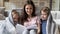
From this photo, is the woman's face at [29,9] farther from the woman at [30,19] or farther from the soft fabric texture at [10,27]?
the soft fabric texture at [10,27]

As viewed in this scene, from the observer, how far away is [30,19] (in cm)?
155

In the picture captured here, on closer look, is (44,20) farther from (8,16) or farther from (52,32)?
(8,16)

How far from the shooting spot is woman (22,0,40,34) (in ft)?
5.02

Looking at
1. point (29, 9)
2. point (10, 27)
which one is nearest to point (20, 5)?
point (29, 9)

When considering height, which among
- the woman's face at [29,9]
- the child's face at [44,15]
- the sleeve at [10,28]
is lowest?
the sleeve at [10,28]

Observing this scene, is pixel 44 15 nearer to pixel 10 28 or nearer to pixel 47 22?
pixel 47 22

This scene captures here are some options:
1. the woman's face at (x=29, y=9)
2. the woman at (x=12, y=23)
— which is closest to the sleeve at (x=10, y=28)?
the woman at (x=12, y=23)

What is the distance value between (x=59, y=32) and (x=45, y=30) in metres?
0.11

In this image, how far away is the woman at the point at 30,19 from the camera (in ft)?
5.02

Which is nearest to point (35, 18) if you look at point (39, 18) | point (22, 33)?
point (39, 18)

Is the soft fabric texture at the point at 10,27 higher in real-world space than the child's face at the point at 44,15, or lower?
lower

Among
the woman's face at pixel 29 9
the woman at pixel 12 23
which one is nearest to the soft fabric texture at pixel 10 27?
the woman at pixel 12 23

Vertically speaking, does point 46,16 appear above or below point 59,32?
above

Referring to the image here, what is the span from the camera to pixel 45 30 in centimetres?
154
